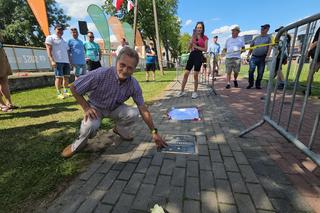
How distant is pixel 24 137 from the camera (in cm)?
326

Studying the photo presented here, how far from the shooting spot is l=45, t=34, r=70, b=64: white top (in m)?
5.94

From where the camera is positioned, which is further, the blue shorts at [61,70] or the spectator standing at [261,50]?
the spectator standing at [261,50]

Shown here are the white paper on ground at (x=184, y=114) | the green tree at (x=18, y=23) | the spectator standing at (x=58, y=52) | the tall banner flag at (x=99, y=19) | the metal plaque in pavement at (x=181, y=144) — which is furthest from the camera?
the green tree at (x=18, y=23)

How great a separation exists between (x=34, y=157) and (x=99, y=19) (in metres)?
11.2

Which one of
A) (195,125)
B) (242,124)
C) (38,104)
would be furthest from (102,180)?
(38,104)

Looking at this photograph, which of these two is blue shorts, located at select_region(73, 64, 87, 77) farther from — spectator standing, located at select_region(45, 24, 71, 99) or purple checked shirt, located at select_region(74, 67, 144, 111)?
purple checked shirt, located at select_region(74, 67, 144, 111)

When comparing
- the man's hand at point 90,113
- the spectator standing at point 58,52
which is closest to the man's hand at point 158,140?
the man's hand at point 90,113

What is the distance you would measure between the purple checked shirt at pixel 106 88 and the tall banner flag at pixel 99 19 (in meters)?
10.5

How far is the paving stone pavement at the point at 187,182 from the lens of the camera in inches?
69.7

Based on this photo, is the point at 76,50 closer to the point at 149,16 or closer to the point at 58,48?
the point at 58,48

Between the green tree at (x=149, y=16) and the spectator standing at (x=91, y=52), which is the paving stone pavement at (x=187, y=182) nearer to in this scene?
the spectator standing at (x=91, y=52)

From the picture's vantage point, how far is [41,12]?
27.0ft

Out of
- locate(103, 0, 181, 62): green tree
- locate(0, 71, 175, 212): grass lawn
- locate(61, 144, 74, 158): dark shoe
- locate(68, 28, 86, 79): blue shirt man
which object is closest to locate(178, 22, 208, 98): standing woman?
locate(0, 71, 175, 212): grass lawn

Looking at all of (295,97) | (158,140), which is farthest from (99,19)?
(295,97)
